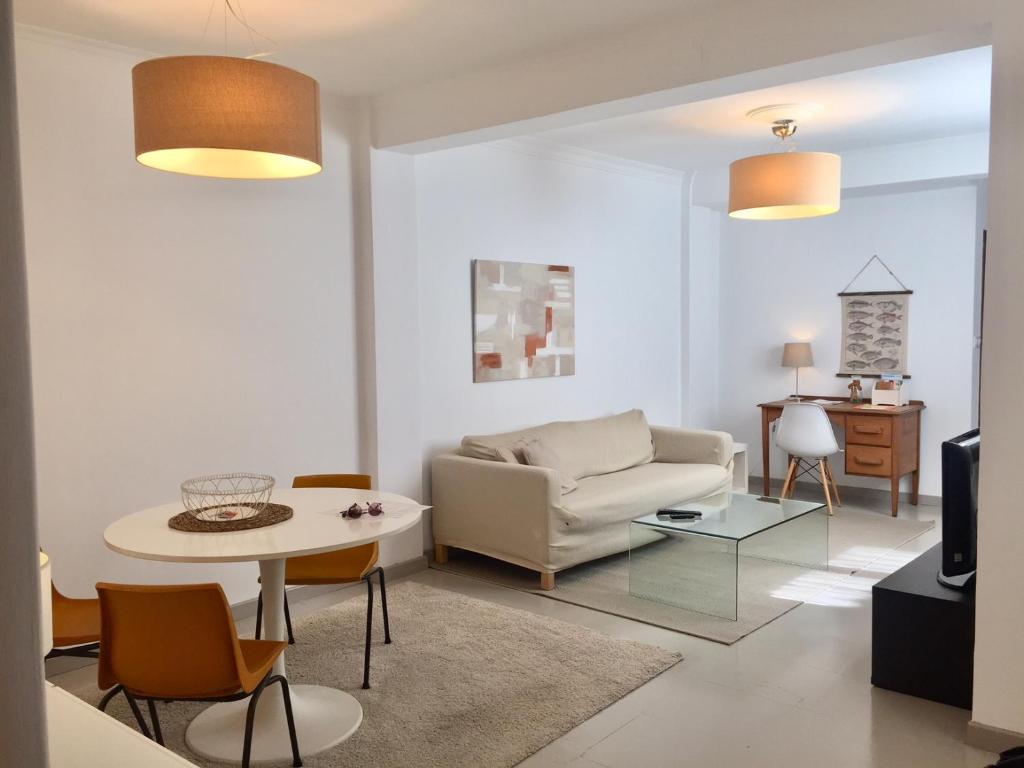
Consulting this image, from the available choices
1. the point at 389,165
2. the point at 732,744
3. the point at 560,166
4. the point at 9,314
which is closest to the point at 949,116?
the point at 560,166

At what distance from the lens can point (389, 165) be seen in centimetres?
464

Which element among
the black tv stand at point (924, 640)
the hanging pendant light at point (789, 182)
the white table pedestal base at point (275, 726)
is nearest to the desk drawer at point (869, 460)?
the hanging pendant light at point (789, 182)

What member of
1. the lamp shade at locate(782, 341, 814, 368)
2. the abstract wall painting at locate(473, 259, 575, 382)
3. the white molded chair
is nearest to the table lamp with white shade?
the lamp shade at locate(782, 341, 814, 368)

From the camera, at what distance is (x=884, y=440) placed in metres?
6.16

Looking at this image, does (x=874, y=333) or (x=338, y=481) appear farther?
(x=874, y=333)

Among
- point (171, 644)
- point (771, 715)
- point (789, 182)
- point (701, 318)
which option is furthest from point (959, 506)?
point (701, 318)

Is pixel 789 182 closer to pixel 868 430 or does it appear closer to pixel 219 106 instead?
pixel 868 430

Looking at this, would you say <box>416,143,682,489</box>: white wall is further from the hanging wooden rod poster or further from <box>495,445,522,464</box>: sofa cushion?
the hanging wooden rod poster

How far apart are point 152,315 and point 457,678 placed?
6.58 ft

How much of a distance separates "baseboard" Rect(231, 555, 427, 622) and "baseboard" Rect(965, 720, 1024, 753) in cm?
259

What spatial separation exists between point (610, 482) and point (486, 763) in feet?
8.49

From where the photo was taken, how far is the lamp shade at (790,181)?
4.36m

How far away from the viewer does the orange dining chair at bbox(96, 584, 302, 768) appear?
7.50 ft

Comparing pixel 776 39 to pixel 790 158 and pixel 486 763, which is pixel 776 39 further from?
pixel 486 763
